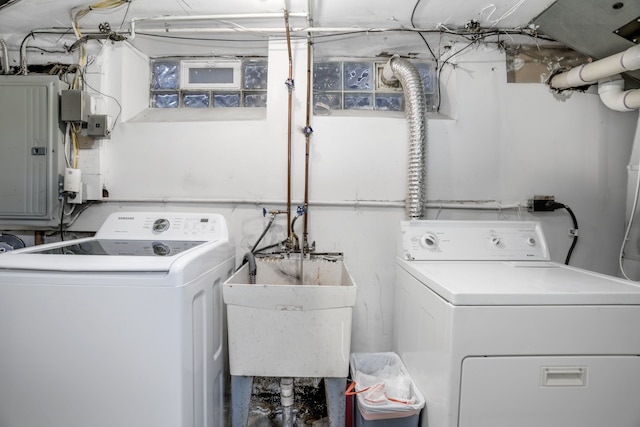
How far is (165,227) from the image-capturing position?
1696mm

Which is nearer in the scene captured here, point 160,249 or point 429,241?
point 160,249

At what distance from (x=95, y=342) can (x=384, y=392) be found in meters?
1.13

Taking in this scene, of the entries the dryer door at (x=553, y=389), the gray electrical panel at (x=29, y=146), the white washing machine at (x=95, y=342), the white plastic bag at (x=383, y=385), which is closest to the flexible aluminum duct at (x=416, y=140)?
the white plastic bag at (x=383, y=385)

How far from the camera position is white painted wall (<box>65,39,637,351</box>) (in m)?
1.96

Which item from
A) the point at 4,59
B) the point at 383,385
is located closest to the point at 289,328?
the point at 383,385

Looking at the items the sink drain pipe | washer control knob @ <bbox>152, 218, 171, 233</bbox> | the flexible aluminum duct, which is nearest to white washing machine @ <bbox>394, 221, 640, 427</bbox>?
the sink drain pipe

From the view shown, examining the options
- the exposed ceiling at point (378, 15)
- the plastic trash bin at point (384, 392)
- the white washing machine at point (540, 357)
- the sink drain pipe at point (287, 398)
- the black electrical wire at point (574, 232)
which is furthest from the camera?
the black electrical wire at point (574, 232)

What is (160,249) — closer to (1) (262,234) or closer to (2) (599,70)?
(1) (262,234)

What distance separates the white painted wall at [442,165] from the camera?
6.44 feet

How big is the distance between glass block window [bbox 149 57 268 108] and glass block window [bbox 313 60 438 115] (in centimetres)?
39

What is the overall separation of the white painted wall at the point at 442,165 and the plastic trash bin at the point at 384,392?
0.95 ft

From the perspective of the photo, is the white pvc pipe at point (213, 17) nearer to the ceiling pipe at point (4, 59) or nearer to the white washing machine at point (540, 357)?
the ceiling pipe at point (4, 59)

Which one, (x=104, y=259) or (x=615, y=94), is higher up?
(x=615, y=94)

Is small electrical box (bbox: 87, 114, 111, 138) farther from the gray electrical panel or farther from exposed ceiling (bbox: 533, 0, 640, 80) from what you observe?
exposed ceiling (bbox: 533, 0, 640, 80)
